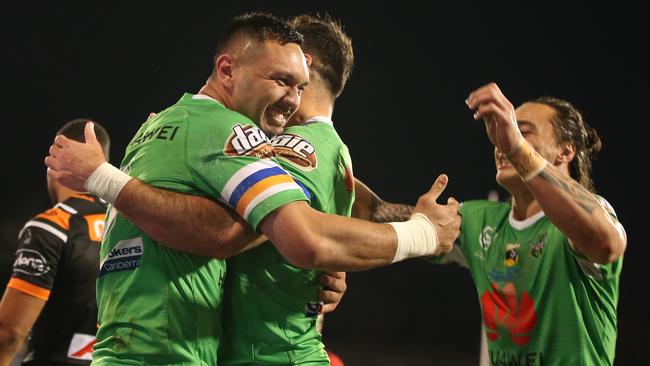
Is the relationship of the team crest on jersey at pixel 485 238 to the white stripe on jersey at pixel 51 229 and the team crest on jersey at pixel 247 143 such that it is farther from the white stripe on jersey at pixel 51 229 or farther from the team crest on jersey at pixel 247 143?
the white stripe on jersey at pixel 51 229

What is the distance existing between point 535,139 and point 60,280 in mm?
2137

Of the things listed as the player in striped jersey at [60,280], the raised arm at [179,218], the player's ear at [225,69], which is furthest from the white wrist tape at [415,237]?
the player in striped jersey at [60,280]

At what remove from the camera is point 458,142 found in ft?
32.1

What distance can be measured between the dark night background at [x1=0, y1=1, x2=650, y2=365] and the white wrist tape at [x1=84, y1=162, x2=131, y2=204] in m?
5.98

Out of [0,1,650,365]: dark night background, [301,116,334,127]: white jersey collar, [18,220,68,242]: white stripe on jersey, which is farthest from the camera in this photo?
[0,1,650,365]: dark night background

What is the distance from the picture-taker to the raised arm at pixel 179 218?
196 cm

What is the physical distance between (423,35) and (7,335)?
7.72 metres

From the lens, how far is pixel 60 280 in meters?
3.47

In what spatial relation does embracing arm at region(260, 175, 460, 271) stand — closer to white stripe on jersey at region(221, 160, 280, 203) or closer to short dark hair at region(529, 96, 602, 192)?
white stripe on jersey at region(221, 160, 280, 203)

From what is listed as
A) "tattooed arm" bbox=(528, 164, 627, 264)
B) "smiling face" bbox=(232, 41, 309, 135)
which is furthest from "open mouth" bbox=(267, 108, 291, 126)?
"tattooed arm" bbox=(528, 164, 627, 264)

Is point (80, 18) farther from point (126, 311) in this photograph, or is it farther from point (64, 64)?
point (126, 311)

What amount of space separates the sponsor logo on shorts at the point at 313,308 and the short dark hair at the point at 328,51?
802mm

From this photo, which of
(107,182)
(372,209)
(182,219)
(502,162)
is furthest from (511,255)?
(107,182)

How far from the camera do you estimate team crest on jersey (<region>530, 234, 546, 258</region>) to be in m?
2.93
